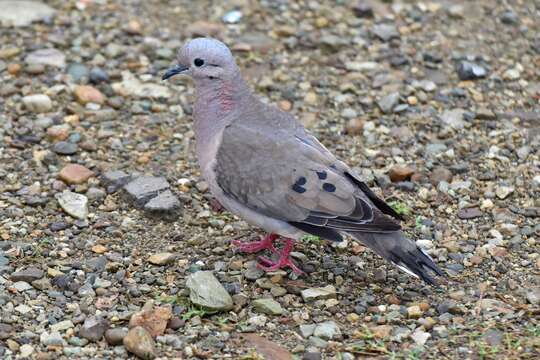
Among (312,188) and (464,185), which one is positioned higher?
(312,188)

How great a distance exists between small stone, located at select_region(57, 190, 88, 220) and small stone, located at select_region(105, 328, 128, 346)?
1.22 meters

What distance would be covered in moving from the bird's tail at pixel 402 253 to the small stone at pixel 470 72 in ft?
8.53

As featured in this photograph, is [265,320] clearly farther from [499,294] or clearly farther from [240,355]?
[499,294]

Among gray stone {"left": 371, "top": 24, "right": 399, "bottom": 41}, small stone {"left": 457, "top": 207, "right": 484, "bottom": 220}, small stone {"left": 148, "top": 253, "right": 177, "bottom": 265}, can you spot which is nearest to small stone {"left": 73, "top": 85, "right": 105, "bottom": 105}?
small stone {"left": 148, "top": 253, "right": 177, "bottom": 265}

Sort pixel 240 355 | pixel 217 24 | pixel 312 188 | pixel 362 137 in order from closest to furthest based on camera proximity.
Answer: pixel 240 355 < pixel 312 188 < pixel 362 137 < pixel 217 24

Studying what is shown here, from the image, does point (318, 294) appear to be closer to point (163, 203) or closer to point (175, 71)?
point (163, 203)

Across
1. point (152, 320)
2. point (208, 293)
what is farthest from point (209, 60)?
point (152, 320)

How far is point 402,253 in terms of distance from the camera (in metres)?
4.99

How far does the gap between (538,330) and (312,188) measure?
135 cm

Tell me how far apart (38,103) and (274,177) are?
2358mm

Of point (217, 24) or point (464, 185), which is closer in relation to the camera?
point (464, 185)

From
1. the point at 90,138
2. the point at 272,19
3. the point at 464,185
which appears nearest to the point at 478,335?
the point at 464,185

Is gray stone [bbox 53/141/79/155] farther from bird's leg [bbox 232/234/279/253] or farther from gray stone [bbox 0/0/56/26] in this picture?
gray stone [bbox 0/0/56/26]

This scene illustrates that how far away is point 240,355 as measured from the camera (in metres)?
4.61
